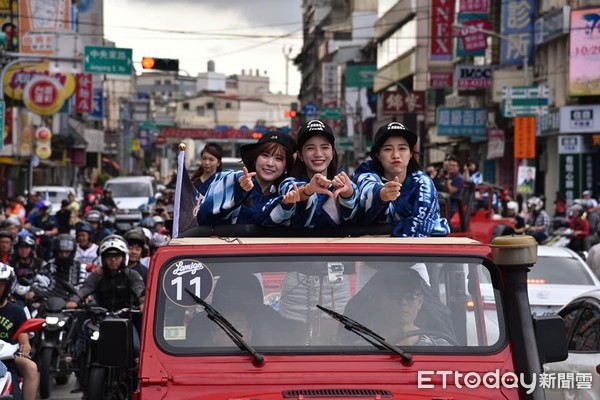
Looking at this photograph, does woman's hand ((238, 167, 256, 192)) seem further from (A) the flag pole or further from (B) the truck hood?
(B) the truck hood

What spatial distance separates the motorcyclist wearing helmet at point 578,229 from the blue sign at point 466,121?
25.9 metres

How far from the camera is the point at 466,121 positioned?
54.5 m

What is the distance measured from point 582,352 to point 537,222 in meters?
22.0

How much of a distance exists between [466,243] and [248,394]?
1.32 metres

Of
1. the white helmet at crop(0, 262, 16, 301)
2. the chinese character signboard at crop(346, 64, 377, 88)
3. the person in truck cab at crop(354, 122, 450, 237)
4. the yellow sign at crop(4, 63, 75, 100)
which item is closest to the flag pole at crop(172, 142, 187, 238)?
the person in truck cab at crop(354, 122, 450, 237)

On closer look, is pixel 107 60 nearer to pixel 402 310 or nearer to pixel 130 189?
pixel 130 189

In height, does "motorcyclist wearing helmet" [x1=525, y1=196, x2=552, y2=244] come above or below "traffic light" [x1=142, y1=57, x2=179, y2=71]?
below

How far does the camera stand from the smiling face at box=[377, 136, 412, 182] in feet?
24.0

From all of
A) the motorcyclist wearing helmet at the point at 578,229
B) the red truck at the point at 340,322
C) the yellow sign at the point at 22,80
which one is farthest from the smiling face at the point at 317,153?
the yellow sign at the point at 22,80

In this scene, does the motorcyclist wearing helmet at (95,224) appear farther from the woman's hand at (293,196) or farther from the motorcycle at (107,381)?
the woman's hand at (293,196)

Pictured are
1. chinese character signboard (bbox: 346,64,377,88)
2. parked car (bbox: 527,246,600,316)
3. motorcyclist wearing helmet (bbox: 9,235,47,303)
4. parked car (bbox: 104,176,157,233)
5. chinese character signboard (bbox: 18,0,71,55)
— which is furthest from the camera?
chinese character signboard (bbox: 346,64,377,88)

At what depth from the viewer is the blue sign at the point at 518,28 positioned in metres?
46.7

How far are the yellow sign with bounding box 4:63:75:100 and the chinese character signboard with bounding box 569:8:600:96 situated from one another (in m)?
16.1

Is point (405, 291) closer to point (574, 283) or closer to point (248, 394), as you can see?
point (248, 394)
